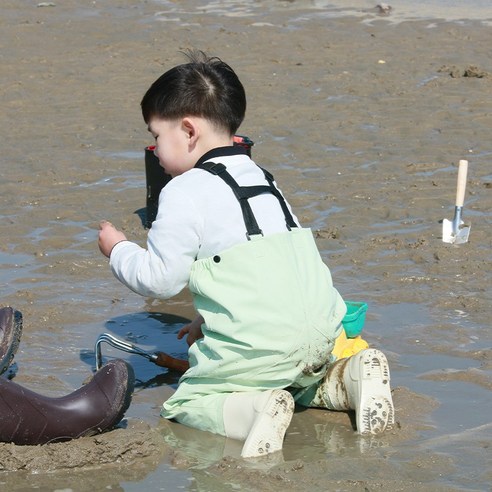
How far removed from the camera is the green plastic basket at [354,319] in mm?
4398

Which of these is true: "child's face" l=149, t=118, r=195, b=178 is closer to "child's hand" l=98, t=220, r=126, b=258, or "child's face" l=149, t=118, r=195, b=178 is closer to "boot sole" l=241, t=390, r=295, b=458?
"child's hand" l=98, t=220, r=126, b=258

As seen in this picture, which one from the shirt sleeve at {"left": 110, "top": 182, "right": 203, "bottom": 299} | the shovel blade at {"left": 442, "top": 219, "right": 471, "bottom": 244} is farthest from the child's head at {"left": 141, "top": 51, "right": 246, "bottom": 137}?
the shovel blade at {"left": 442, "top": 219, "right": 471, "bottom": 244}

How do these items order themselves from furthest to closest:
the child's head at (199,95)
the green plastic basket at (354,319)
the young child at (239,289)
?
1. the green plastic basket at (354,319)
2. the child's head at (199,95)
3. the young child at (239,289)

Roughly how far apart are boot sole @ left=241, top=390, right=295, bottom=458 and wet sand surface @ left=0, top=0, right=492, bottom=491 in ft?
0.21

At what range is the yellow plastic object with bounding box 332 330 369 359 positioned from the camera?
14.2 feet

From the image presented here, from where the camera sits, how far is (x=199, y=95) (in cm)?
404

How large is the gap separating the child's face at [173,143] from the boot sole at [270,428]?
0.92m

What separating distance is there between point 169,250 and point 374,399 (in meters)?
0.84

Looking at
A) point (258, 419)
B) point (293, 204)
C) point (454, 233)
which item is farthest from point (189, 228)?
point (293, 204)

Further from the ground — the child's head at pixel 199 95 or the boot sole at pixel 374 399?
the child's head at pixel 199 95

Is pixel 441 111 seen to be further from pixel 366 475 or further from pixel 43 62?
pixel 366 475

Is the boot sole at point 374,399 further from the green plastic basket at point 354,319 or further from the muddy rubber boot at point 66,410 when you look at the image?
the muddy rubber boot at point 66,410

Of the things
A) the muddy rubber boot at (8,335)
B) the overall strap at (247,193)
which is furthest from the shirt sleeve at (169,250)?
the muddy rubber boot at (8,335)

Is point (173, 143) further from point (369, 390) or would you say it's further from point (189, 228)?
point (369, 390)
